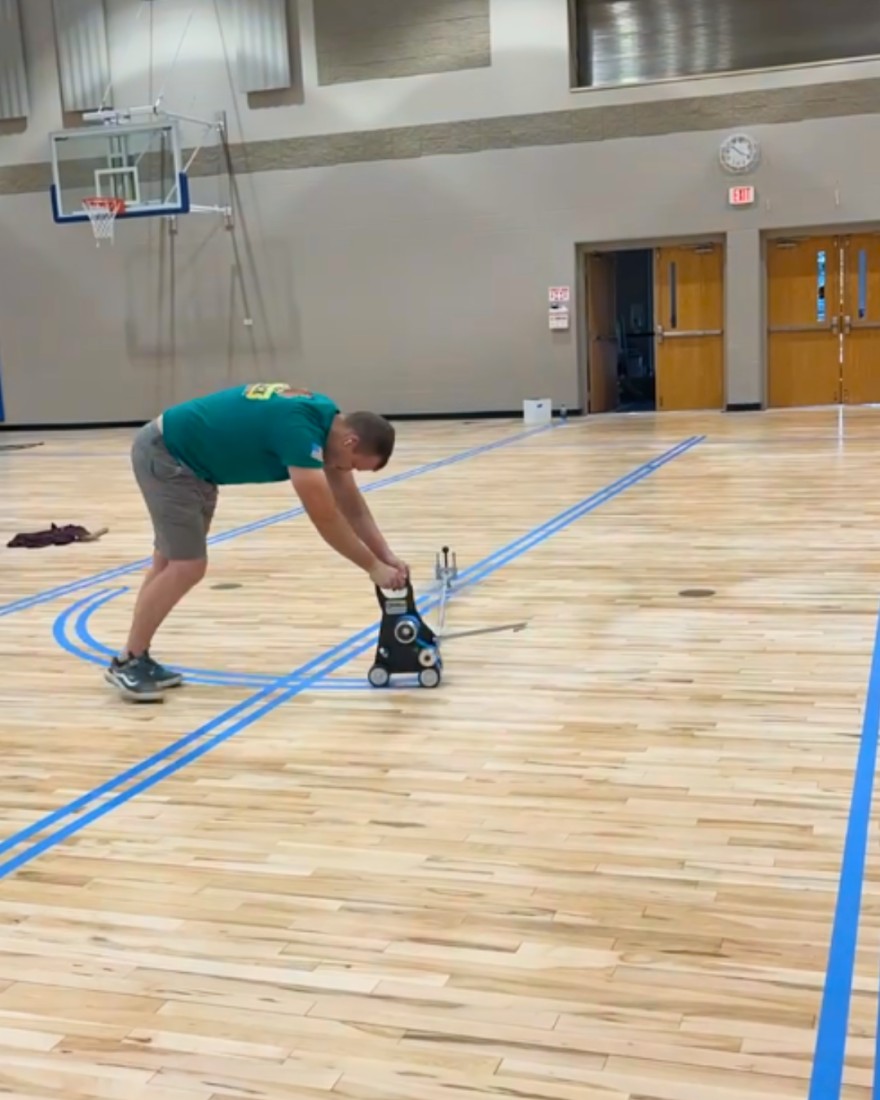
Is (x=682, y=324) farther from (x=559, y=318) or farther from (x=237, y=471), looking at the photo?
(x=237, y=471)

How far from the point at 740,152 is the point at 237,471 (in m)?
14.0

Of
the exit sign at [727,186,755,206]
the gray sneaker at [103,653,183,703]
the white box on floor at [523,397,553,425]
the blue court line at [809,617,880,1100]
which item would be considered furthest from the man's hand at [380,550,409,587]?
the exit sign at [727,186,755,206]

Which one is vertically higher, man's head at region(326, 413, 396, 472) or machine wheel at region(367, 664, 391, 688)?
man's head at region(326, 413, 396, 472)

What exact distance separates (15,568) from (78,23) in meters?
14.2

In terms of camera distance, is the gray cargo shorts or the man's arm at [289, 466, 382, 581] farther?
the gray cargo shorts

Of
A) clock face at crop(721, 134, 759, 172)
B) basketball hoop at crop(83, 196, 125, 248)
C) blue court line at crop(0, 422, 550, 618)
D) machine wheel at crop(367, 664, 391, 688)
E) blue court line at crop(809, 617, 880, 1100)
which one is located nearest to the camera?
blue court line at crop(809, 617, 880, 1100)

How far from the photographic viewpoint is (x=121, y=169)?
18.0 metres

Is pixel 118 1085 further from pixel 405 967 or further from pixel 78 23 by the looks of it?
pixel 78 23

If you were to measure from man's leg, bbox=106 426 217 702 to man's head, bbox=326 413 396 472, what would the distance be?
60 cm

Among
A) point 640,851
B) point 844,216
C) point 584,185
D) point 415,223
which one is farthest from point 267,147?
point 640,851

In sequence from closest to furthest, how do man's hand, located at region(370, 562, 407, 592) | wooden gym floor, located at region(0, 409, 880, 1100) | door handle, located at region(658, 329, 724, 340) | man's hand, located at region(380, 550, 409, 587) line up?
wooden gym floor, located at region(0, 409, 880, 1100) < man's hand, located at region(370, 562, 407, 592) < man's hand, located at region(380, 550, 409, 587) < door handle, located at region(658, 329, 724, 340)

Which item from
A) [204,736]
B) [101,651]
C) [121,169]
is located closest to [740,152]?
[121,169]

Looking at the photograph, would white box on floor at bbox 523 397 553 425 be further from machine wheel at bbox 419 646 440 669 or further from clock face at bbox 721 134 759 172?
machine wheel at bbox 419 646 440 669

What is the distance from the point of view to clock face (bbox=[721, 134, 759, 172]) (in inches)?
641
